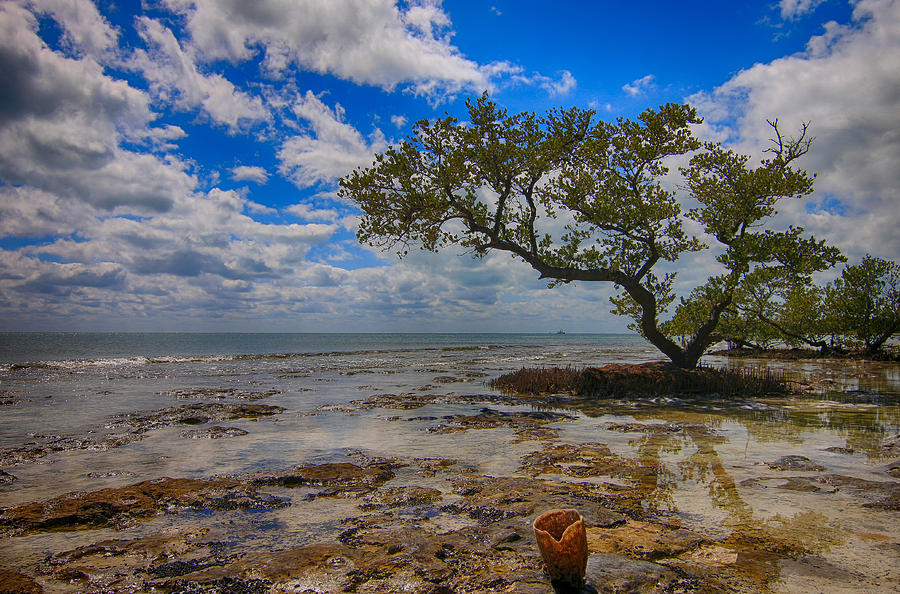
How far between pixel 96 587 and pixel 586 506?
16.5ft

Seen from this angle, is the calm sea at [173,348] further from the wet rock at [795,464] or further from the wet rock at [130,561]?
the wet rock at [795,464]

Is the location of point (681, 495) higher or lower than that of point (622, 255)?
lower

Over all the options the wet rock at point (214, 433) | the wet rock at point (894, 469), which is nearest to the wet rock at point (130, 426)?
the wet rock at point (214, 433)

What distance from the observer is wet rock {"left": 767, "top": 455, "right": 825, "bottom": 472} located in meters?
7.68

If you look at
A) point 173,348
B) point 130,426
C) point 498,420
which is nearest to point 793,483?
point 498,420

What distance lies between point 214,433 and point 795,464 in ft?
40.6

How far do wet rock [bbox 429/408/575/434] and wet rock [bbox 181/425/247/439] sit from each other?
4963mm

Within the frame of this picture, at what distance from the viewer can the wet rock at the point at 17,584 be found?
13.3ft

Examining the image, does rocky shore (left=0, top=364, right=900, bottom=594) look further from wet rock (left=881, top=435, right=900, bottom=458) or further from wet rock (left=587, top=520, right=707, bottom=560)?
wet rock (left=881, top=435, right=900, bottom=458)

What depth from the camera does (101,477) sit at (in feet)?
25.8

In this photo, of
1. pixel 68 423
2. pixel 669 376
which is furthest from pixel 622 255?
pixel 68 423

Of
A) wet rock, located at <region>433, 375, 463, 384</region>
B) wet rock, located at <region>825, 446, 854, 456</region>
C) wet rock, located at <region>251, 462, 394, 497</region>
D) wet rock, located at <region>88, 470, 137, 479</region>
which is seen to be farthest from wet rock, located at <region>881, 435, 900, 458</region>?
wet rock, located at <region>433, 375, 463, 384</region>

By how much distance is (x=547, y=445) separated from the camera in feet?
32.3

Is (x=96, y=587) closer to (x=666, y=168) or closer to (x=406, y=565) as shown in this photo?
(x=406, y=565)
